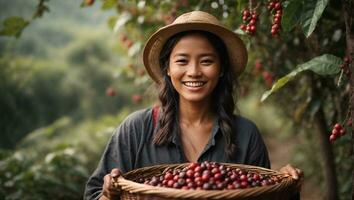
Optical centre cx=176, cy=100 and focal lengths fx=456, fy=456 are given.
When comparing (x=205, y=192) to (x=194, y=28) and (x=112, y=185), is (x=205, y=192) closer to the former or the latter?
(x=112, y=185)

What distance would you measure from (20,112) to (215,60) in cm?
428

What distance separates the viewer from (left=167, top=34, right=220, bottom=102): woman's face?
222 centimetres

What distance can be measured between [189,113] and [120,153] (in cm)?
43

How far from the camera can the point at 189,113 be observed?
2.44 metres

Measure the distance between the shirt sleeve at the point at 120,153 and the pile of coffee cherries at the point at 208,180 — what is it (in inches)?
17.1

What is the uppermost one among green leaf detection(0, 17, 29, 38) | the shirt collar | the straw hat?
green leaf detection(0, 17, 29, 38)

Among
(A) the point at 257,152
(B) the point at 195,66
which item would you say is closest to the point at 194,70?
(B) the point at 195,66

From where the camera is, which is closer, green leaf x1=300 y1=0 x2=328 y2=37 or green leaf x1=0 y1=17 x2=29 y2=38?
green leaf x1=300 y1=0 x2=328 y2=37

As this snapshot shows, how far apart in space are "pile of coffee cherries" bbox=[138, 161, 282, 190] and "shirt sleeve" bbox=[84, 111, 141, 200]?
1.43 feet

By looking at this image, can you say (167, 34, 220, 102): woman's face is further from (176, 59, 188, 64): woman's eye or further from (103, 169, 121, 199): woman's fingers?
(103, 169, 121, 199): woman's fingers

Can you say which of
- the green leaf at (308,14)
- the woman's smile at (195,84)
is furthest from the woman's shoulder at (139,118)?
the green leaf at (308,14)

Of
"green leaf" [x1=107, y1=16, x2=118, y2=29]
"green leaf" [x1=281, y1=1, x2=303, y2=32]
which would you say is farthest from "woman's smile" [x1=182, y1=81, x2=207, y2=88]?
"green leaf" [x1=107, y1=16, x2=118, y2=29]

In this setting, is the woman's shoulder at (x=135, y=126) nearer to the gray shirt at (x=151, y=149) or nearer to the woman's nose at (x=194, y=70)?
the gray shirt at (x=151, y=149)

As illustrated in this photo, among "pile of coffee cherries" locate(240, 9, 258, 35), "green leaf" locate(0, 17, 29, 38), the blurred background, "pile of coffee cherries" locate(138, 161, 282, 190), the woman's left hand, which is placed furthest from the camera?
the blurred background
